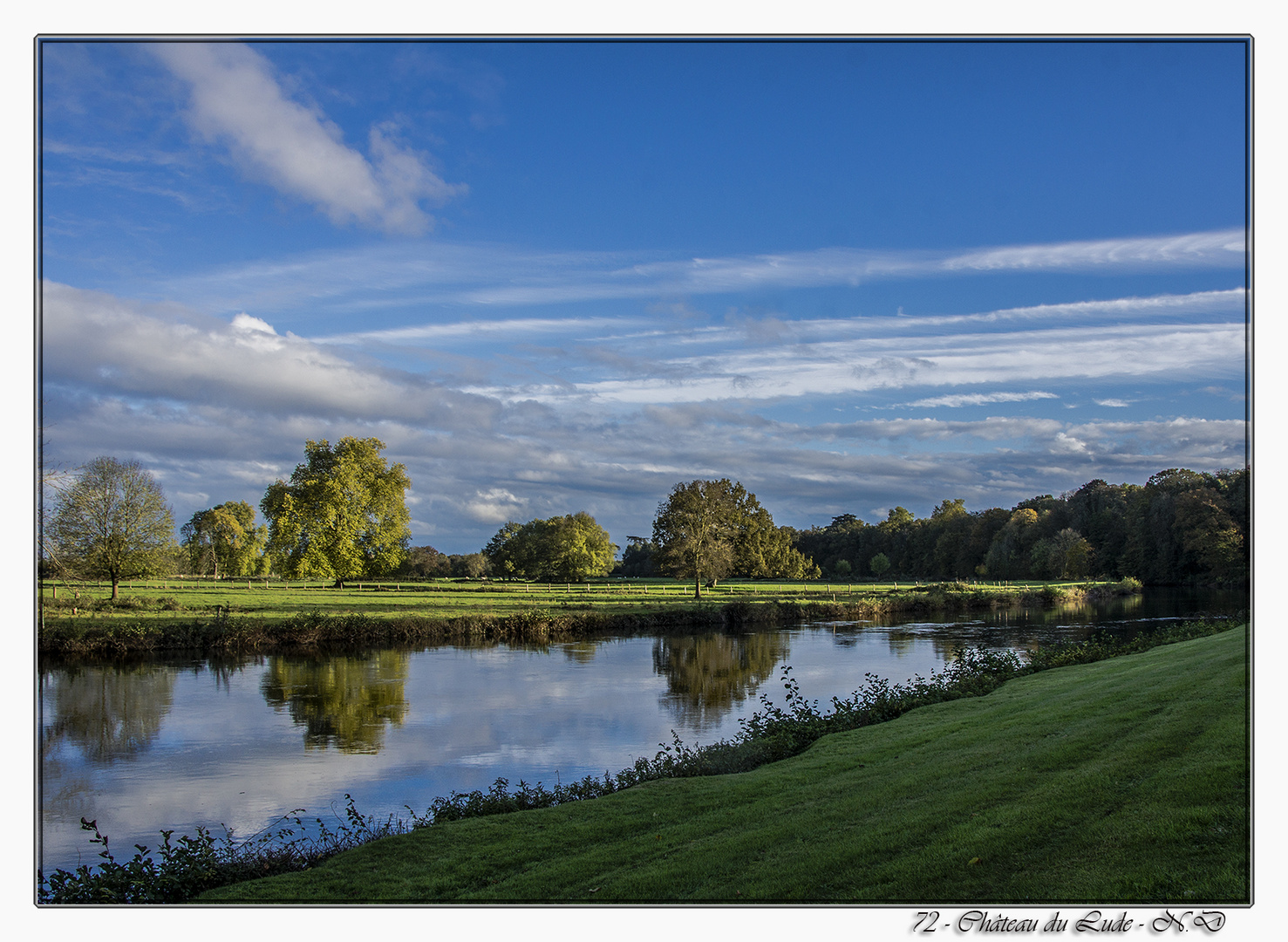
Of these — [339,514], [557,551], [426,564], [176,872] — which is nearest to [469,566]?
[426,564]

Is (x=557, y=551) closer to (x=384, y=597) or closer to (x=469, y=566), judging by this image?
(x=469, y=566)

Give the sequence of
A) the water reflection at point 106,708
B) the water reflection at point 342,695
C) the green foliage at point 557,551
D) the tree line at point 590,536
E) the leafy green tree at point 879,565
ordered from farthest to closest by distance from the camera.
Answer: the leafy green tree at point 879,565 < the green foliage at point 557,551 < the tree line at point 590,536 < the water reflection at point 342,695 < the water reflection at point 106,708

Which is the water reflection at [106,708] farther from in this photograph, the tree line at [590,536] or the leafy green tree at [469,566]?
the leafy green tree at [469,566]

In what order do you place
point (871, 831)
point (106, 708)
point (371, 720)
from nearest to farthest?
point (871, 831) < point (371, 720) < point (106, 708)

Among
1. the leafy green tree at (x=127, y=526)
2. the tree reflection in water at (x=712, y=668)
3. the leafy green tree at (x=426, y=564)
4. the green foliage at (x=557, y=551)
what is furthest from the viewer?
the leafy green tree at (x=426, y=564)

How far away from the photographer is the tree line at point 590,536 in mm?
35094

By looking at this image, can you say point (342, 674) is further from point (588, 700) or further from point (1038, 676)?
point (1038, 676)

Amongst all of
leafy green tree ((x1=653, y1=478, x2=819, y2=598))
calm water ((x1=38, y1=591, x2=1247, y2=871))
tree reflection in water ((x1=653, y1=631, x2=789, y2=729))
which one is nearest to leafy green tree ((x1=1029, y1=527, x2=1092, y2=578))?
leafy green tree ((x1=653, y1=478, x2=819, y2=598))

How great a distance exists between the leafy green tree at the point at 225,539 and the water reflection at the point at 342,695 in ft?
165

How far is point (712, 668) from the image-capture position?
2544 centimetres

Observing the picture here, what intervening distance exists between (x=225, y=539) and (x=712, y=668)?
2431 inches

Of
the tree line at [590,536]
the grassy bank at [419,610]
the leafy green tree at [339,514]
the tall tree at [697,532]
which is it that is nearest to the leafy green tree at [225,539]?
the tree line at [590,536]

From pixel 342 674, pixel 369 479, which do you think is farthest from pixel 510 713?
pixel 369 479

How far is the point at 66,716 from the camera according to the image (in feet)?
56.7
